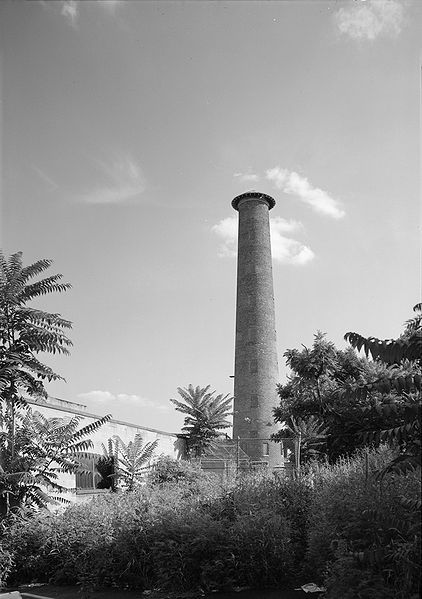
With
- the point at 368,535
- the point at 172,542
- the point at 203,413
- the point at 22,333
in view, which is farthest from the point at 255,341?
the point at 368,535

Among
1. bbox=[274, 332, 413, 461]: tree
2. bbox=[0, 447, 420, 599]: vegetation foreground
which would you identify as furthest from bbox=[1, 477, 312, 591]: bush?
bbox=[274, 332, 413, 461]: tree

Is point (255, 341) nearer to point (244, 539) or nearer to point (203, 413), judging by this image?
point (203, 413)

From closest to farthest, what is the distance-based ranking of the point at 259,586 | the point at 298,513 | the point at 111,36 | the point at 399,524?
the point at 111,36 → the point at 399,524 → the point at 259,586 → the point at 298,513

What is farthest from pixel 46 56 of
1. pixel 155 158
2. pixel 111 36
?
pixel 155 158

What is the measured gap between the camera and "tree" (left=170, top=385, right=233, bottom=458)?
3378 cm

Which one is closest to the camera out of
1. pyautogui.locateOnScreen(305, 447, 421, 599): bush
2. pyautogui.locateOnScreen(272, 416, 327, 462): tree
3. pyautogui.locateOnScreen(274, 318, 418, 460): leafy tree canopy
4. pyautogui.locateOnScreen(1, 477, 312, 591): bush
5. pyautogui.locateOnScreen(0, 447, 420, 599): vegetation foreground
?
pyautogui.locateOnScreen(305, 447, 421, 599): bush

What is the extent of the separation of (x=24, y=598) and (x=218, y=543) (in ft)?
10.5

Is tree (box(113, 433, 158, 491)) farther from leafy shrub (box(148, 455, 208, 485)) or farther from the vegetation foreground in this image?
the vegetation foreground

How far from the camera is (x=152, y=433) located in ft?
76.7

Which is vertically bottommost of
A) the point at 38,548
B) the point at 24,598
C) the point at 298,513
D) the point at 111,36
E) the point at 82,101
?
the point at 24,598

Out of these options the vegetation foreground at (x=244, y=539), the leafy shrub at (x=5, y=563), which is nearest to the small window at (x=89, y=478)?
the vegetation foreground at (x=244, y=539)

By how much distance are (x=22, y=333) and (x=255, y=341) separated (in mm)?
21492

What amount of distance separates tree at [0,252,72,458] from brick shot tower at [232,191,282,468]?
2091 centimetres

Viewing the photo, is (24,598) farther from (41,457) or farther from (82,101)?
(82,101)
